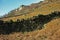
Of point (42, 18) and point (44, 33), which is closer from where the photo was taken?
point (44, 33)

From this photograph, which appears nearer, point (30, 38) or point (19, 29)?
point (30, 38)

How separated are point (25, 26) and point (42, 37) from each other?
389 inches

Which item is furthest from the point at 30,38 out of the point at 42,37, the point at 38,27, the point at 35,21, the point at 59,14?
the point at 59,14

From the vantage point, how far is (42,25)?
3919cm

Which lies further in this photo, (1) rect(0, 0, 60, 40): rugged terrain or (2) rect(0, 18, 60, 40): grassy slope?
(1) rect(0, 0, 60, 40): rugged terrain

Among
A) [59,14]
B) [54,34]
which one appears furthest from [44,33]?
[59,14]

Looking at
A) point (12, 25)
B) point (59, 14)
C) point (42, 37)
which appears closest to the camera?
point (42, 37)

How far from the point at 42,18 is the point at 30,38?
12.4 meters

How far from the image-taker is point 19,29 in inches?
1551

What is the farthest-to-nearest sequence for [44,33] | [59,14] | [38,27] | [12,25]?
[59,14] < [12,25] < [38,27] < [44,33]

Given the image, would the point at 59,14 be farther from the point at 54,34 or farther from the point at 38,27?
the point at 54,34

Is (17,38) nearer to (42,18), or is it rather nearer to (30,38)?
(30,38)

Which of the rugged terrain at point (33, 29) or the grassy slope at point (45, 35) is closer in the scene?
the grassy slope at point (45, 35)

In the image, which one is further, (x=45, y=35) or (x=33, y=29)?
(x=33, y=29)
